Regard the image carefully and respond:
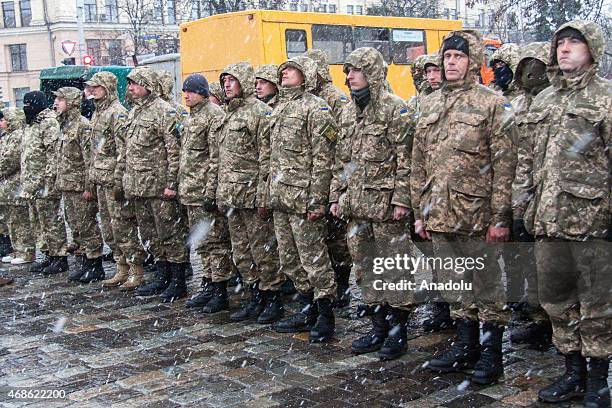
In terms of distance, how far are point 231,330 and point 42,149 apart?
182 inches

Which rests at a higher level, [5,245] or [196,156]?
[196,156]

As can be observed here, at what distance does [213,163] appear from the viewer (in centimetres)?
751

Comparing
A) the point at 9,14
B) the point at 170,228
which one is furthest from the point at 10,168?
the point at 9,14

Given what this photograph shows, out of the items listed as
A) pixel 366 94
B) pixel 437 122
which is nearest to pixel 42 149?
pixel 366 94

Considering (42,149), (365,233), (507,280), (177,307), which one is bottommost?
(177,307)

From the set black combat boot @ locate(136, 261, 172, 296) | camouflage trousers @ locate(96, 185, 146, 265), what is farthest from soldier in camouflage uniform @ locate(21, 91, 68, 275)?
black combat boot @ locate(136, 261, 172, 296)

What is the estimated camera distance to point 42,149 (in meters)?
10.1

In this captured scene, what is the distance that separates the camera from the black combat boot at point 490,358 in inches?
203

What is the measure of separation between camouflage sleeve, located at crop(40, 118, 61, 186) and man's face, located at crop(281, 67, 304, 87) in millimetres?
4421

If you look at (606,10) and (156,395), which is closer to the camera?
(156,395)

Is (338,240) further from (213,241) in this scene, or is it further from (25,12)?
(25,12)

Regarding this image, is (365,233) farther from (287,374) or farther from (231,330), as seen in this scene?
(231,330)

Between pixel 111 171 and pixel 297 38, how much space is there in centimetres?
789

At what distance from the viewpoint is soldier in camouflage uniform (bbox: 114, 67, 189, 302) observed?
8.18 meters
